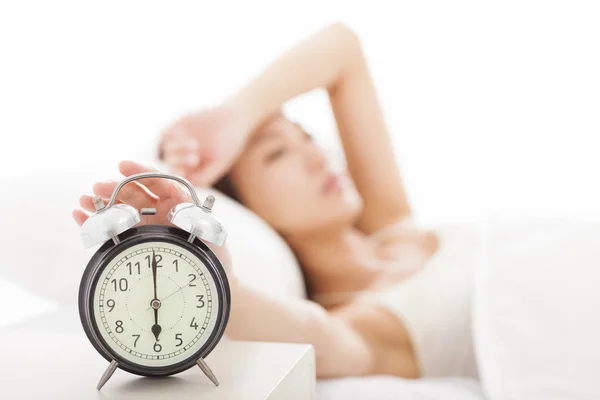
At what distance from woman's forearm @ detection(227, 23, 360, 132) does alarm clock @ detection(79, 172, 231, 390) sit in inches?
34.3

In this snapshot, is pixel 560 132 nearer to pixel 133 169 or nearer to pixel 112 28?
pixel 112 28

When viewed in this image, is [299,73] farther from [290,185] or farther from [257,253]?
[257,253]

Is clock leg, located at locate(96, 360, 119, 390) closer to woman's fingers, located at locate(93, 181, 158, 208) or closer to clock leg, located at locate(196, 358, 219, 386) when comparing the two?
clock leg, located at locate(196, 358, 219, 386)

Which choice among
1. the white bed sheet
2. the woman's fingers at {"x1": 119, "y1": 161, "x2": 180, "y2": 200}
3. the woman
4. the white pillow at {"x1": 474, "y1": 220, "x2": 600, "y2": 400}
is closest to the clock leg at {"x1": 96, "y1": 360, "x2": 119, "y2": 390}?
the woman's fingers at {"x1": 119, "y1": 161, "x2": 180, "y2": 200}

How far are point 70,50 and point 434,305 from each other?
4.02 feet

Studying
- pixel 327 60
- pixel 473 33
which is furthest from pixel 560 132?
pixel 327 60

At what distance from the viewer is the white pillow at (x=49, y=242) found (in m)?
1.24

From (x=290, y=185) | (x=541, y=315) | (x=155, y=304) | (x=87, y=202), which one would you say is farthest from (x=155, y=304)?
(x=290, y=185)

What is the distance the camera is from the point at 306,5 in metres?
2.21

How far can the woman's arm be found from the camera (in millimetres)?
1789

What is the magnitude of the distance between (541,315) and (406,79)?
1104mm

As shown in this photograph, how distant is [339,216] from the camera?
1.66 meters

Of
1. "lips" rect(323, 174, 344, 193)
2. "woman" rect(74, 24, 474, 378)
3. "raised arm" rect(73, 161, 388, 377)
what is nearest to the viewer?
"raised arm" rect(73, 161, 388, 377)

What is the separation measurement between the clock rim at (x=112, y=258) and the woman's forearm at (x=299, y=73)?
863 mm
